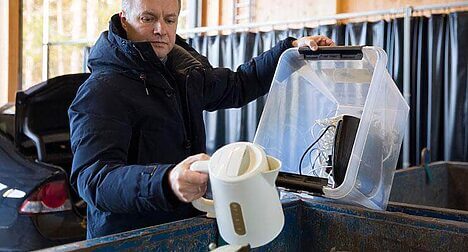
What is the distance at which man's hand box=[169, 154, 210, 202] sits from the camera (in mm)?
909

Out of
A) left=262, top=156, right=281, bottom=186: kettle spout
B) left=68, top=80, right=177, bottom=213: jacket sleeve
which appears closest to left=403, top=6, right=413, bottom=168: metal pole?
left=68, top=80, right=177, bottom=213: jacket sleeve

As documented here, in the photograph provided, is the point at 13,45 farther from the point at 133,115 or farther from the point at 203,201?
the point at 203,201

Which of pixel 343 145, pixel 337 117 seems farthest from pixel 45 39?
pixel 343 145

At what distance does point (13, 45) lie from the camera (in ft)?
15.2

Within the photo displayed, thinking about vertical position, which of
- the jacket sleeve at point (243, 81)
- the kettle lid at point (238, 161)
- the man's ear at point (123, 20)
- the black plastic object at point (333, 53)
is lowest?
the kettle lid at point (238, 161)

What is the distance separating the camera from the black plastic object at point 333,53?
1404 mm

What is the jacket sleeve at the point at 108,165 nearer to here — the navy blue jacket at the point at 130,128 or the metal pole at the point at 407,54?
the navy blue jacket at the point at 130,128

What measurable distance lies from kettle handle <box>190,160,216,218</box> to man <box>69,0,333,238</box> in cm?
7

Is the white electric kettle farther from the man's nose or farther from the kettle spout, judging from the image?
the man's nose

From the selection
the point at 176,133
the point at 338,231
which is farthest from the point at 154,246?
the point at 338,231

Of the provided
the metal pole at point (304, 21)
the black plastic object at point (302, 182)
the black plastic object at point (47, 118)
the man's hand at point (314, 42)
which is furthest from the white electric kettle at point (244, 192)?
the metal pole at point (304, 21)

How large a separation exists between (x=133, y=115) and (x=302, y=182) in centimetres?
42

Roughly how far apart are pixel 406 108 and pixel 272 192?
2.13 feet

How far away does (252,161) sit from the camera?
0.89 meters
